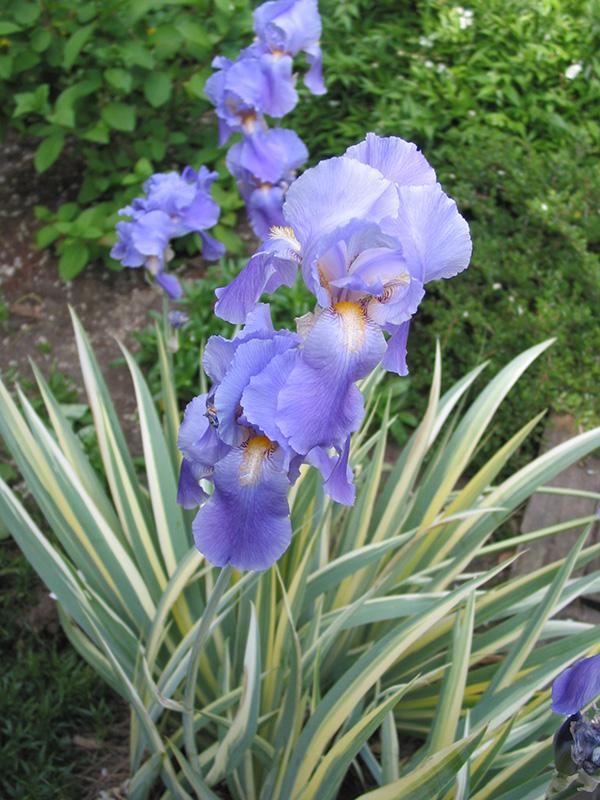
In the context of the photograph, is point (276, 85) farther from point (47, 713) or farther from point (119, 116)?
point (47, 713)

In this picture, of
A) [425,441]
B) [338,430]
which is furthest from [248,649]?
[425,441]

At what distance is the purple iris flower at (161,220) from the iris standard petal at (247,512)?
105cm

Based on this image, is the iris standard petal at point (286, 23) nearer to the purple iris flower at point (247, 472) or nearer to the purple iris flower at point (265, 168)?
the purple iris flower at point (265, 168)

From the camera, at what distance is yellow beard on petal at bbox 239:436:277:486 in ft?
3.50

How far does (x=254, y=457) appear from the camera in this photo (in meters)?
1.07

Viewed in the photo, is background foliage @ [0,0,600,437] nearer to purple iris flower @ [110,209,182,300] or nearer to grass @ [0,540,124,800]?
purple iris flower @ [110,209,182,300]

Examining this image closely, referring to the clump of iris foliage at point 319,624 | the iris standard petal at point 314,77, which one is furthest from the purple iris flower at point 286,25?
the clump of iris foliage at point 319,624

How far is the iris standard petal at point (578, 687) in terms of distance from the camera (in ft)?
3.73

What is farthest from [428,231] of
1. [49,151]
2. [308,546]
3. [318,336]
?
[49,151]

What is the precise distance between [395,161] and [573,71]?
10.3ft

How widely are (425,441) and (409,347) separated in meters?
1.07

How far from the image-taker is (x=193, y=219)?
2.07 meters

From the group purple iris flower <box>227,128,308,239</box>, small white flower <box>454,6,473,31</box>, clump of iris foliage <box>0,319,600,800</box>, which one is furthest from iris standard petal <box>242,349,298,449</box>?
small white flower <box>454,6,473,31</box>

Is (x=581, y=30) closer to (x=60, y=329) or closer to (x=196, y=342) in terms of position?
(x=196, y=342)
